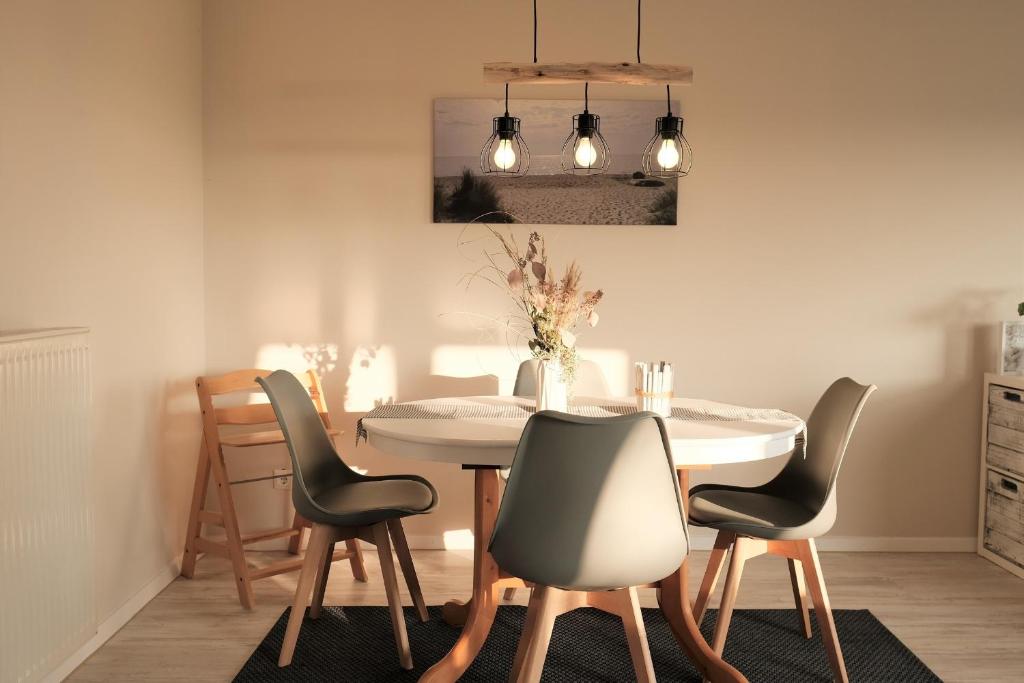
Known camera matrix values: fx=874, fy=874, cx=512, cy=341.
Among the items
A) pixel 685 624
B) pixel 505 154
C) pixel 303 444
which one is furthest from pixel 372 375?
pixel 685 624

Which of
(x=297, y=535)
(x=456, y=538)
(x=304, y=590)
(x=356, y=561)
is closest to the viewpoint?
(x=304, y=590)

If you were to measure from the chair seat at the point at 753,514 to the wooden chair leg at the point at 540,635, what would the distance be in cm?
66

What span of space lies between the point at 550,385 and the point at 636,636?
2.74ft

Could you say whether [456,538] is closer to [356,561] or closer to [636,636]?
[356,561]

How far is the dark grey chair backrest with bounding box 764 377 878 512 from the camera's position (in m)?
2.68

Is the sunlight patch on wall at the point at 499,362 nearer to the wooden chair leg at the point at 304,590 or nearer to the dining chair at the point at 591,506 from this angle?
the wooden chair leg at the point at 304,590

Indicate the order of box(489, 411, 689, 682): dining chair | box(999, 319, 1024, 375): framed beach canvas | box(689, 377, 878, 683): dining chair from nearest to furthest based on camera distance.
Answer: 1. box(489, 411, 689, 682): dining chair
2. box(689, 377, 878, 683): dining chair
3. box(999, 319, 1024, 375): framed beach canvas

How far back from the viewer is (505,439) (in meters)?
2.39

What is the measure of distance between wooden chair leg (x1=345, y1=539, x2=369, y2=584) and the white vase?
1.18 metres

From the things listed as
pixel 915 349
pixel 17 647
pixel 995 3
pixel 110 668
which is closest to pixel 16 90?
pixel 17 647

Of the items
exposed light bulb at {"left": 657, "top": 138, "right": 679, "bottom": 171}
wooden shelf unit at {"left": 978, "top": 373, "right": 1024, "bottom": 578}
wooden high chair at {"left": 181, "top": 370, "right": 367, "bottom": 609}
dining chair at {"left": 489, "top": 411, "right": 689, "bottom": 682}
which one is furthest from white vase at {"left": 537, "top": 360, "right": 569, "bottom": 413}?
wooden shelf unit at {"left": 978, "top": 373, "right": 1024, "bottom": 578}

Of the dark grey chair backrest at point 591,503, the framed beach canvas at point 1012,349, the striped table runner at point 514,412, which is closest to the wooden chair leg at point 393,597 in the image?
the striped table runner at point 514,412

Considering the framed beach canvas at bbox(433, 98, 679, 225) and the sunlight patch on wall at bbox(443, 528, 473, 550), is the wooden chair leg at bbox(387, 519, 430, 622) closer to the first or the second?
the sunlight patch on wall at bbox(443, 528, 473, 550)

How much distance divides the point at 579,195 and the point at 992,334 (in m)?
1.99
